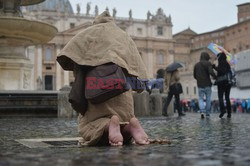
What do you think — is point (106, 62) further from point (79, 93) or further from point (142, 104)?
point (142, 104)

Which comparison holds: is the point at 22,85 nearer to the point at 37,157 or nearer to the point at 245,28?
the point at 37,157

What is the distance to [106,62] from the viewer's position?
3549mm

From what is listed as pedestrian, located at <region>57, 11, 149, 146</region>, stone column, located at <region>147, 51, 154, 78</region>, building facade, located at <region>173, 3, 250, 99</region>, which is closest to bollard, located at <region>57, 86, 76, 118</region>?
pedestrian, located at <region>57, 11, 149, 146</region>

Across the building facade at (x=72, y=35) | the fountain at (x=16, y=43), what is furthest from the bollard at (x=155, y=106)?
the building facade at (x=72, y=35)

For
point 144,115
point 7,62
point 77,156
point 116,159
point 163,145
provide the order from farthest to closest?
point 7,62 → point 144,115 → point 163,145 → point 77,156 → point 116,159

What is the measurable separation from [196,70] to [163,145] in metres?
6.67

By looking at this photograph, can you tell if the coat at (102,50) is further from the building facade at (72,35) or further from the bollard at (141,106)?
the building facade at (72,35)

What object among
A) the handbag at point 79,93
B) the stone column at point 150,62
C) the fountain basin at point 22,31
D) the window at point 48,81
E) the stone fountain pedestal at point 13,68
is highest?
the stone column at point 150,62

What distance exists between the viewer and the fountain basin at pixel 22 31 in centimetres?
1098

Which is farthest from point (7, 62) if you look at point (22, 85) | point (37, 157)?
point (37, 157)

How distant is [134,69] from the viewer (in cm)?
379

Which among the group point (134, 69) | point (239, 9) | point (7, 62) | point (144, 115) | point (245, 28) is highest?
point (239, 9)

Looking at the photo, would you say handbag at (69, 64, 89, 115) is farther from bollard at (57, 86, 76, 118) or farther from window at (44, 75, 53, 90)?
window at (44, 75, 53, 90)

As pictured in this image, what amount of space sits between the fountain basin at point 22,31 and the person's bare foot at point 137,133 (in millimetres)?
7982
